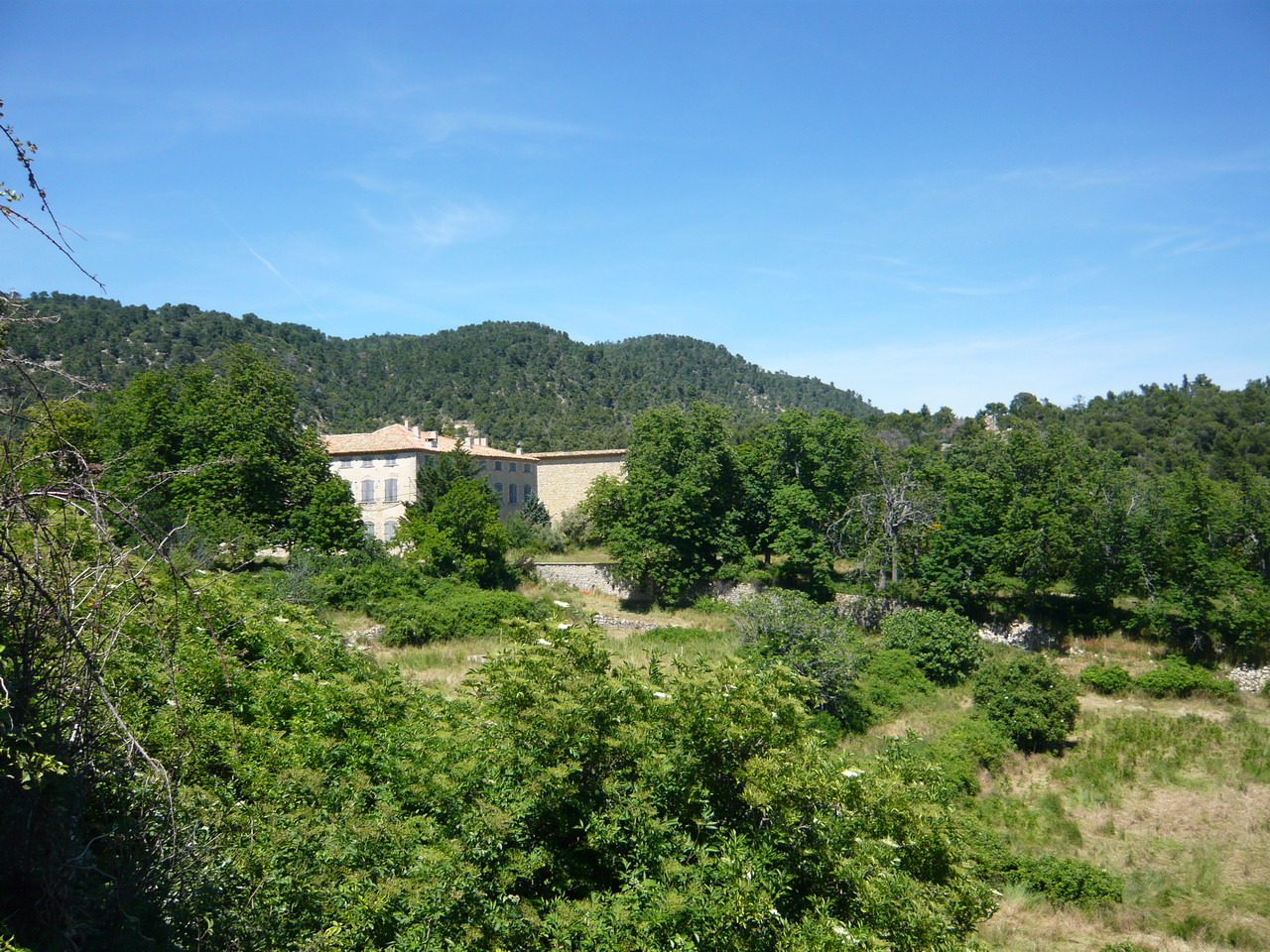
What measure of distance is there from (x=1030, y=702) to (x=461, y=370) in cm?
8938

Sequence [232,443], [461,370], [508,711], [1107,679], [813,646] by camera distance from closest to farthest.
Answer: [508,711] < [813,646] < [1107,679] < [232,443] < [461,370]

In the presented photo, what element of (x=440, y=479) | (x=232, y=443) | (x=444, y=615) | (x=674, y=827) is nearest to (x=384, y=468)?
(x=440, y=479)

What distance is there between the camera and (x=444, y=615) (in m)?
25.6

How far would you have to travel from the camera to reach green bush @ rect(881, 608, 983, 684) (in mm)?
25828

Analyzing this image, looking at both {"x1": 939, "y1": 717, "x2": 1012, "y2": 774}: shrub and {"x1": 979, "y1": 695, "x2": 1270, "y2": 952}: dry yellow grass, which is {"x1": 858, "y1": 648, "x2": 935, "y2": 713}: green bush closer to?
{"x1": 939, "y1": 717, "x2": 1012, "y2": 774}: shrub

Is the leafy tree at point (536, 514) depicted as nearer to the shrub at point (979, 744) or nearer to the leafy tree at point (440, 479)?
the leafy tree at point (440, 479)

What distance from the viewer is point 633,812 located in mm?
8727

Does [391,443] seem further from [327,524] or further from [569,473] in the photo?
[327,524]

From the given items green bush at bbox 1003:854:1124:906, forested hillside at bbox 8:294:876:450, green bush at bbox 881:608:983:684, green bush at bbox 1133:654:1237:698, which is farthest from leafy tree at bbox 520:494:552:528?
green bush at bbox 1003:854:1124:906

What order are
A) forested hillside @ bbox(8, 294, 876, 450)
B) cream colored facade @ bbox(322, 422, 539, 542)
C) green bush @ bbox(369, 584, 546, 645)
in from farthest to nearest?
forested hillside @ bbox(8, 294, 876, 450) < cream colored facade @ bbox(322, 422, 539, 542) < green bush @ bbox(369, 584, 546, 645)

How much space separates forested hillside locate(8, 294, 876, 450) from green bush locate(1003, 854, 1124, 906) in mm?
57482

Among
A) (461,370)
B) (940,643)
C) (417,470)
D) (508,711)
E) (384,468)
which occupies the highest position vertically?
(461,370)

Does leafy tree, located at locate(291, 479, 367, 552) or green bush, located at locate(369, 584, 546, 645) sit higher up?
leafy tree, located at locate(291, 479, 367, 552)

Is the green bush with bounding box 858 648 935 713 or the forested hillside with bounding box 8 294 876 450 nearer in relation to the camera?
the green bush with bounding box 858 648 935 713
